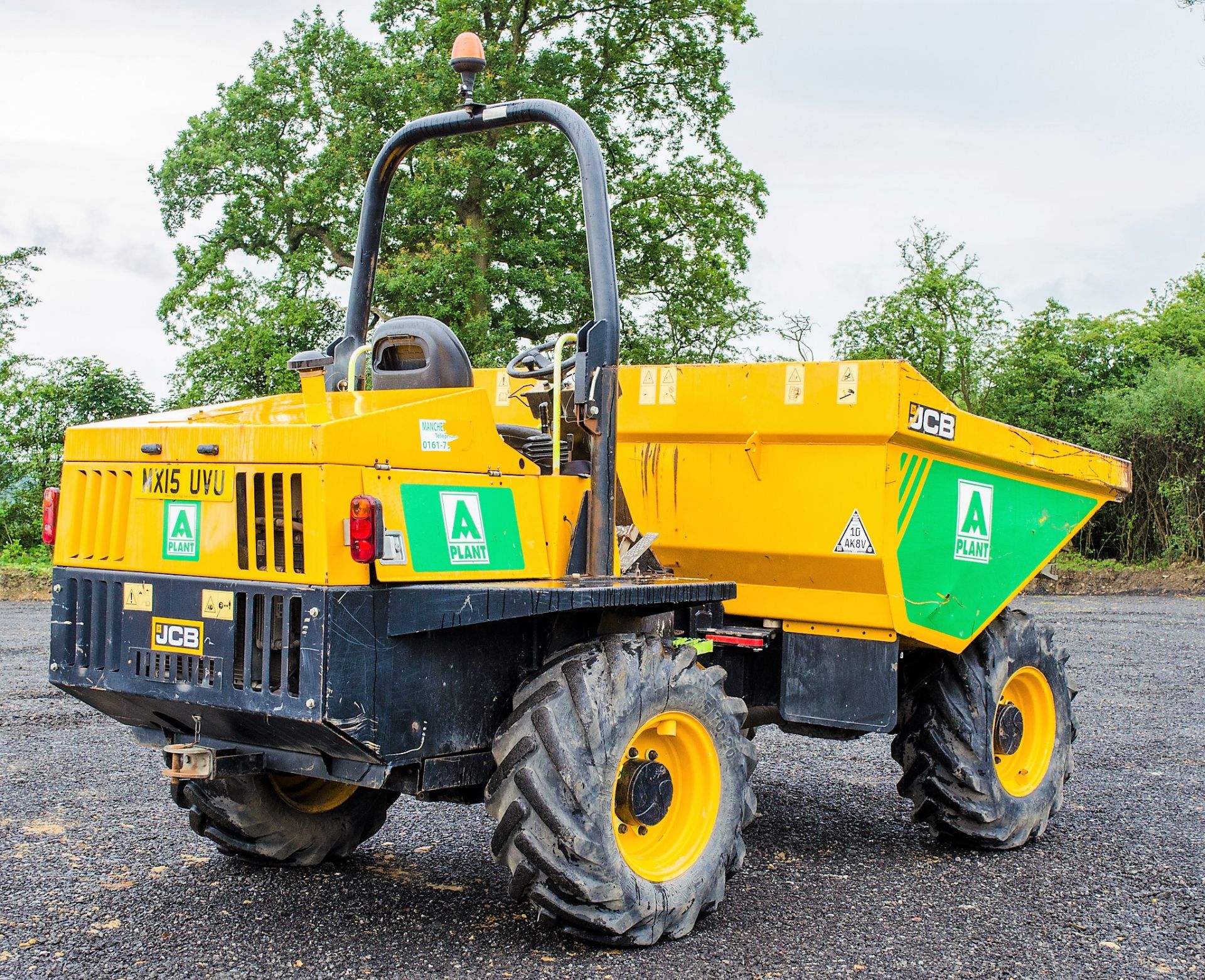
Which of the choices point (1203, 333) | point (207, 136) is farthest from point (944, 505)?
point (1203, 333)

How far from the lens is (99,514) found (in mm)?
4336

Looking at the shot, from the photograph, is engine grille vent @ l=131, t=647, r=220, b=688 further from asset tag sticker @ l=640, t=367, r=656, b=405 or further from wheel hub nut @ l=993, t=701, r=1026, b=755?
wheel hub nut @ l=993, t=701, r=1026, b=755

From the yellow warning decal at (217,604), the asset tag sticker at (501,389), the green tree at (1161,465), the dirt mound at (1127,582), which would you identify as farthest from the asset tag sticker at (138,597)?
the green tree at (1161,465)

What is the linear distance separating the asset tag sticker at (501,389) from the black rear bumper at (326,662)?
1.92m

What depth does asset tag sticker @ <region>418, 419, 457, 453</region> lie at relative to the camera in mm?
4089

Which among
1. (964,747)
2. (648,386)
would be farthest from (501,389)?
(964,747)

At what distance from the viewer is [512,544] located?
4371 millimetres

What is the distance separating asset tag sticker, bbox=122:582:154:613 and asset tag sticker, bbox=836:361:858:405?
9.12 feet

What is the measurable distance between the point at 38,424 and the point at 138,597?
19451mm

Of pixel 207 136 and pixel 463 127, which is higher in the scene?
pixel 207 136

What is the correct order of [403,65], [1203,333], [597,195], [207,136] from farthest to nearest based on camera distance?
1. [1203,333]
2. [207,136]
3. [403,65]
4. [597,195]

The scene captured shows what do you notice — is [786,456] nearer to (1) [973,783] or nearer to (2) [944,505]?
(2) [944,505]

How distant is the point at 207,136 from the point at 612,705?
76.1 ft

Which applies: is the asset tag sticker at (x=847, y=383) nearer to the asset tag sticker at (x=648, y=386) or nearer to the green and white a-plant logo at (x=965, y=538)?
the green and white a-plant logo at (x=965, y=538)
